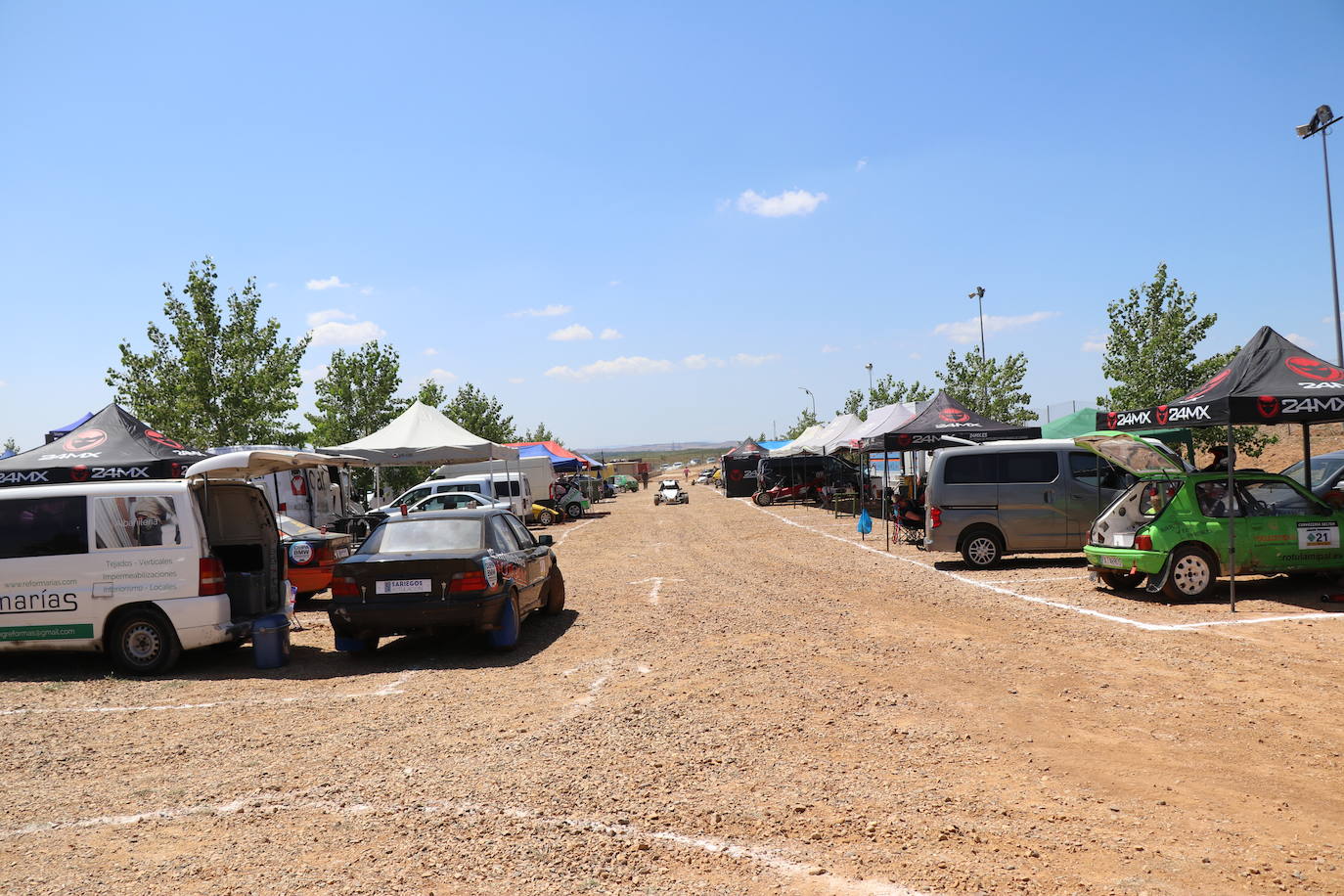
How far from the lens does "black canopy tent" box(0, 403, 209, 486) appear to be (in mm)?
12438

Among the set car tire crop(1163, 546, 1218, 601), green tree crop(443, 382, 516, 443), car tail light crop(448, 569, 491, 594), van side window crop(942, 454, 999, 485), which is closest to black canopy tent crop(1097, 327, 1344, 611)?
car tire crop(1163, 546, 1218, 601)

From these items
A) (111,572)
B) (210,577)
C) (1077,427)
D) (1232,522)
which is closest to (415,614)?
(210,577)

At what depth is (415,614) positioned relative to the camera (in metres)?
8.23

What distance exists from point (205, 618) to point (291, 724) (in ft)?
8.25

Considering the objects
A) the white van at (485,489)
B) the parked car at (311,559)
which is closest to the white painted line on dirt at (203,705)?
the parked car at (311,559)

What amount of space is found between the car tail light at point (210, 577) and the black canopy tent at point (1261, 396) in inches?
401

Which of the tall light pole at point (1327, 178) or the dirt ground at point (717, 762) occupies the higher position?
the tall light pole at point (1327, 178)

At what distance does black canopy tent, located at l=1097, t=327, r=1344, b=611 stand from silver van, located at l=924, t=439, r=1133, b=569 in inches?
96.0

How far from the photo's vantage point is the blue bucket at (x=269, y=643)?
8.63m

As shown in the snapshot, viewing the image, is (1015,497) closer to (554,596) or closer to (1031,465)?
(1031,465)

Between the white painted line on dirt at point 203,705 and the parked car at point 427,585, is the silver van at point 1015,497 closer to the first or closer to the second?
the parked car at point 427,585

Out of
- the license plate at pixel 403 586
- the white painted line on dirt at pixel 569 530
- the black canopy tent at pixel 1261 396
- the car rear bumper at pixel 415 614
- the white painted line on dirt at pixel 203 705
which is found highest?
the black canopy tent at pixel 1261 396

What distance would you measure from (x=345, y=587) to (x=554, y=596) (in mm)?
3024

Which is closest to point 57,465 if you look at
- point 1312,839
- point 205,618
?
point 205,618
